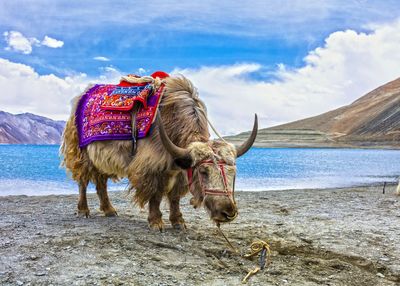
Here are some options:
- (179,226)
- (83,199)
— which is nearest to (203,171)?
(179,226)

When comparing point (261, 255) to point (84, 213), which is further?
point (84, 213)

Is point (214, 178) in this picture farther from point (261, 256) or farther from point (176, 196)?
point (176, 196)

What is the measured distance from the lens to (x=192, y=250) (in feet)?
17.5

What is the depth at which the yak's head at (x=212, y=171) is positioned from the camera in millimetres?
4883

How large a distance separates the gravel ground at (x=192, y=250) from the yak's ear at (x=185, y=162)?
3.05 feet

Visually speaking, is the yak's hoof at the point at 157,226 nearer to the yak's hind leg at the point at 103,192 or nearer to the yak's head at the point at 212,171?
the yak's head at the point at 212,171

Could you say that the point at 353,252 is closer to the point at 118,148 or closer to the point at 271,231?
the point at 271,231

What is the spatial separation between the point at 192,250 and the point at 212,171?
0.98 m

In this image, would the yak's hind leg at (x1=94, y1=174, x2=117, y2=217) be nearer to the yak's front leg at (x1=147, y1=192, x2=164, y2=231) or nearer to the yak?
the yak

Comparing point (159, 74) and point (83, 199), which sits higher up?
point (159, 74)

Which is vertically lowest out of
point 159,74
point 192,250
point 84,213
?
point 192,250

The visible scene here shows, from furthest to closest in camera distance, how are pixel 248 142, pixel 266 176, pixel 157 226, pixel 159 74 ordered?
pixel 266 176 → pixel 159 74 → pixel 157 226 → pixel 248 142

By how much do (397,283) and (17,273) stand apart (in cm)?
355

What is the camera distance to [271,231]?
21.9 feet
